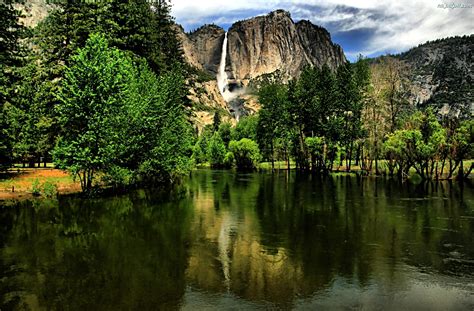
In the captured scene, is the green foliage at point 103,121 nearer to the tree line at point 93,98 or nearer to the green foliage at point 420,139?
the tree line at point 93,98

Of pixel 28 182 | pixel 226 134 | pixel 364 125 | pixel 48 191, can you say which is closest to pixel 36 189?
pixel 48 191

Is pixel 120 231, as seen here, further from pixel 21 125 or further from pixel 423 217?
pixel 21 125

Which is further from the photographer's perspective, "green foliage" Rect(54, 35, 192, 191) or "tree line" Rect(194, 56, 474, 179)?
"tree line" Rect(194, 56, 474, 179)

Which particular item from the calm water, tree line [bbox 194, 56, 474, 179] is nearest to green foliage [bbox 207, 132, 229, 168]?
tree line [bbox 194, 56, 474, 179]

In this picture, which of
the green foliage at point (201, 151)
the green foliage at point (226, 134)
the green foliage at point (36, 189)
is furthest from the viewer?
the green foliage at point (201, 151)

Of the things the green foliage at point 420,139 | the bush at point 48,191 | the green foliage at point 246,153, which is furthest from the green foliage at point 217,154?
the bush at point 48,191

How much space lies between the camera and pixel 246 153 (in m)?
97.8

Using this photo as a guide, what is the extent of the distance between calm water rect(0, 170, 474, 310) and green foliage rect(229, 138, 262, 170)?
64100mm

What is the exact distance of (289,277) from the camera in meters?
14.7

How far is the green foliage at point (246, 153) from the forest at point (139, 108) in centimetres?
511

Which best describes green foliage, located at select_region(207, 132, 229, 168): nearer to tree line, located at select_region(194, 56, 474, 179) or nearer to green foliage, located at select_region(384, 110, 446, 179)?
tree line, located at select_region(194, 56, 474, 179)

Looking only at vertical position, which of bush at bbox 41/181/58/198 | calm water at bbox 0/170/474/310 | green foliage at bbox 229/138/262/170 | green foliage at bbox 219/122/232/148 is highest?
green foliage at bbox 219/122/232/148

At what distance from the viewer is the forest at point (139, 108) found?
34.8 m

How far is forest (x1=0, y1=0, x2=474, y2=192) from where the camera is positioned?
34.8m
